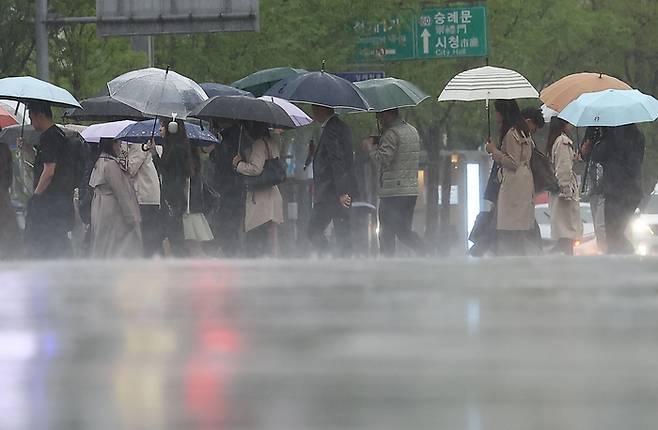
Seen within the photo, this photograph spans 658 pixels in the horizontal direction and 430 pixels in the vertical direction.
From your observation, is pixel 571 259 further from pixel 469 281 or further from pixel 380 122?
pixel 380 122

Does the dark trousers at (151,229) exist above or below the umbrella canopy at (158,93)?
below

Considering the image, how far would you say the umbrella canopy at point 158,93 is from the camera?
13008mm

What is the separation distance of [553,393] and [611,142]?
1065 centimetres

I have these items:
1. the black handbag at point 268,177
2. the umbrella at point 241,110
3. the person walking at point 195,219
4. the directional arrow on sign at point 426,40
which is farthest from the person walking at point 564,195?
the directional arrow on sign at point 426,40

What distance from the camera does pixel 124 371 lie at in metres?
1.83

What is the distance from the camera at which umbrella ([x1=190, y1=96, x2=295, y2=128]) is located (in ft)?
39.7

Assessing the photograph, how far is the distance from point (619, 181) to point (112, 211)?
384 cm

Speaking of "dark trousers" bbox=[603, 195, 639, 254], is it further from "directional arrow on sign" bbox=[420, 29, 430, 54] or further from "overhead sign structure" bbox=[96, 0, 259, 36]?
"directional arrow on sign" bbox=[420, 29, 430, 54]

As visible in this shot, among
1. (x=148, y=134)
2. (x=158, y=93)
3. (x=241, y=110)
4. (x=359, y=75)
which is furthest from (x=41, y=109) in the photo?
(x=359, y=75)

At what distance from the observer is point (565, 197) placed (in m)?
12.6

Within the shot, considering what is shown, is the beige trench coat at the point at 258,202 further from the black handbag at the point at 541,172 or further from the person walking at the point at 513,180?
the black handbag at the point at 541,172

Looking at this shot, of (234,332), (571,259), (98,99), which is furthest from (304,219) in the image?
(234,332)

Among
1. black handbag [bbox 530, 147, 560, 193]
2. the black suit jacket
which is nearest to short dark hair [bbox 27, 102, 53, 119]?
the black suit jacket

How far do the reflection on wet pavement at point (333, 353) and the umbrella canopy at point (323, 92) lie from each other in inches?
357
